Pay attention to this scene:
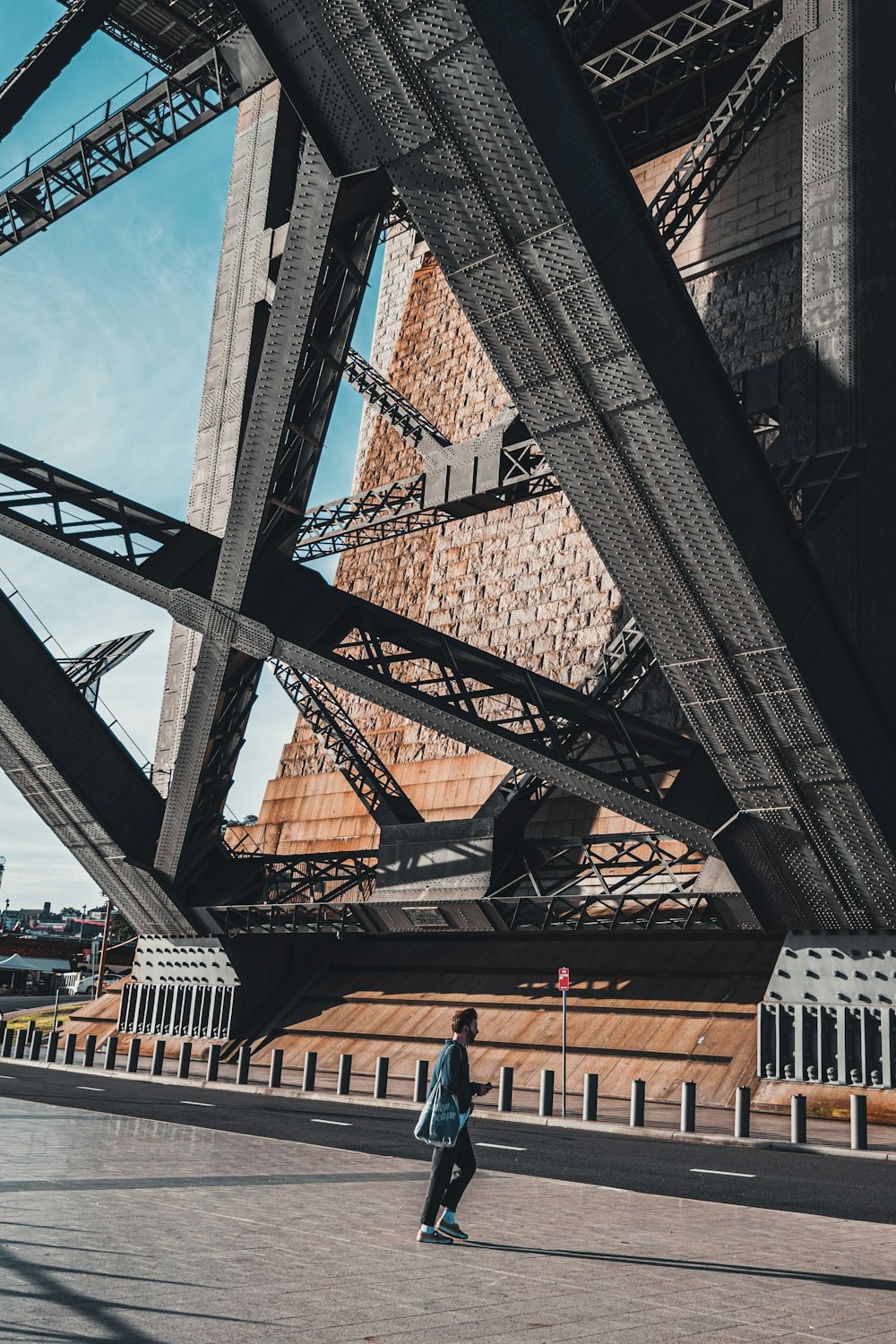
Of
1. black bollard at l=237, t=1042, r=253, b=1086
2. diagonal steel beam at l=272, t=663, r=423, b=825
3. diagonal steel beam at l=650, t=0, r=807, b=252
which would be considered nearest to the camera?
diagonal steel beam at l=650, t=0, r=807, b=252

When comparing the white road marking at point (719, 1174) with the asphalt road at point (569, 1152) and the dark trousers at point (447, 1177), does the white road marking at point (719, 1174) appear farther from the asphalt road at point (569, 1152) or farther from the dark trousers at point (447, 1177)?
the dark trousers at point (447, 1177)

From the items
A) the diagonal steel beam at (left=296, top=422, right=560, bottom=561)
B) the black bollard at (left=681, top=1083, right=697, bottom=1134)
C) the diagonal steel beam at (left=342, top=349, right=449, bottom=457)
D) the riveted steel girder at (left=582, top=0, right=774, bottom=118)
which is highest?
the riveted steel girder at (left=582, top=0, right=774, bottom=118)

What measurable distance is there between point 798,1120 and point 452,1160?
864cm

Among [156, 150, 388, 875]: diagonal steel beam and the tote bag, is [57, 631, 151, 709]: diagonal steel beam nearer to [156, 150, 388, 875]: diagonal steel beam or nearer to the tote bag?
[156, 150, 388, 875]: diagonal steel beam

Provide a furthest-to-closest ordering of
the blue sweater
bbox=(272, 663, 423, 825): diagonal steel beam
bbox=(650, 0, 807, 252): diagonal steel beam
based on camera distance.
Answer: bbox=(272, 663, 423, 825): diagonal steel beam < bbox=(650, 0, 807, 252): diagonal steel beam < the blue sweater

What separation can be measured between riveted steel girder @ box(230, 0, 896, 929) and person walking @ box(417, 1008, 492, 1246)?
7782 millimetres

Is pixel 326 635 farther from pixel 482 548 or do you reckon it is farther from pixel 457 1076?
pixel 482 548

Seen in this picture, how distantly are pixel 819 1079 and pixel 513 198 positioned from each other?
12959 mm

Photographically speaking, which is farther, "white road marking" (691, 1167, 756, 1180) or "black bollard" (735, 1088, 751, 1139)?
"black bollard" (735, 1088, 751, 1139)

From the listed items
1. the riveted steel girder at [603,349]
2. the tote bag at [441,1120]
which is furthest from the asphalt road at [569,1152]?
the riveted steel girder at [603,349]

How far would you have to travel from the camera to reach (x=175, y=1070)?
26.9 meters

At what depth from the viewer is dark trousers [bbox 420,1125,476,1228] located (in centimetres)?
776

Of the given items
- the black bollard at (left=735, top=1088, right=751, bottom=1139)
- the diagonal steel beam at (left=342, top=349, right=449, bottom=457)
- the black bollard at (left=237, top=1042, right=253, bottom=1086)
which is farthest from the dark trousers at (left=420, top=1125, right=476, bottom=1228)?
the black bollard at (left=237, top=1042, right=253, bottom=1086)

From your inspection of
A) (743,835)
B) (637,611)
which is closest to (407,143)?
(637,611)
